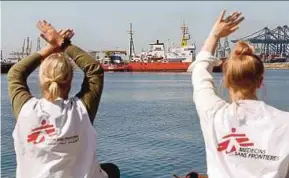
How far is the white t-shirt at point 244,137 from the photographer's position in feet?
8.51

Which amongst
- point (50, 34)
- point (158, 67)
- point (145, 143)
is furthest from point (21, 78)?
point (158, 67)

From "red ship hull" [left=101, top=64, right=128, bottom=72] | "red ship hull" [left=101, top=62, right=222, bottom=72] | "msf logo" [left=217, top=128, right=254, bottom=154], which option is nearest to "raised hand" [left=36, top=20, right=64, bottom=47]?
"msf logo" [left=217, top=128, right=254, bottom=154]

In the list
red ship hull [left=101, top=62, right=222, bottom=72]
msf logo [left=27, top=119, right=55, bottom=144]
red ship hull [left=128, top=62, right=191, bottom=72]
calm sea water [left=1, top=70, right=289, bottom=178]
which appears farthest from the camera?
red ship hull [left=101, top=62, right=222, bottom=72]

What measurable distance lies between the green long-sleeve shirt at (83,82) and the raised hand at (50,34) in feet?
0.25

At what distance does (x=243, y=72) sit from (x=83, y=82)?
96 cm

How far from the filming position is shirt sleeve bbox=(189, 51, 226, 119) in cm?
273

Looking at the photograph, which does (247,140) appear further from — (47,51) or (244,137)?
(47,51)

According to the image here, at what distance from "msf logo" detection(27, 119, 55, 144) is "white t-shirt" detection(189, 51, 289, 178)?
0.77m

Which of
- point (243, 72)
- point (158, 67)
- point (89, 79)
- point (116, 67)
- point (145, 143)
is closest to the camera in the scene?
point (243, 72)

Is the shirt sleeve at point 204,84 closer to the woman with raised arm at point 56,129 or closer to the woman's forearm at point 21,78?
the woman with raised arm at point 56,129

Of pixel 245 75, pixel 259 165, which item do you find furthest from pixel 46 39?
pixel 259 165

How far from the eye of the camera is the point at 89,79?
10.2 feet

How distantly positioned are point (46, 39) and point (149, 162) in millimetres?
8148

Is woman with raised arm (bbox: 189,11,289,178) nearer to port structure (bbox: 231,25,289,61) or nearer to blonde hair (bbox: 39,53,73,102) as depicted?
blonde hair (bbox: 39,53,73,102)
